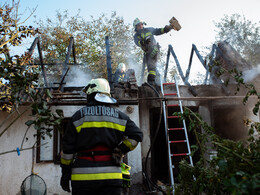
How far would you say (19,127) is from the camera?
6.23 meters

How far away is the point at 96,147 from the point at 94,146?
0.05 metres

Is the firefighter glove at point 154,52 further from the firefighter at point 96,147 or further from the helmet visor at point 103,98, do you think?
the firefighter at point 96,147

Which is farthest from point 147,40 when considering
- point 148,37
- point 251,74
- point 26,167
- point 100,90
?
point 100,90

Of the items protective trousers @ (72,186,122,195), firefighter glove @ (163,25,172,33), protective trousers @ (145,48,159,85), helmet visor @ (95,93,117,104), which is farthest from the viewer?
firefighter glove @ (163,25,172,33)

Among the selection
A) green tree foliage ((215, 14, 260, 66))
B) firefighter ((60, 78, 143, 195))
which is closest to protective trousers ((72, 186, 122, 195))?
firefighter ((60, 78, 143, 195))

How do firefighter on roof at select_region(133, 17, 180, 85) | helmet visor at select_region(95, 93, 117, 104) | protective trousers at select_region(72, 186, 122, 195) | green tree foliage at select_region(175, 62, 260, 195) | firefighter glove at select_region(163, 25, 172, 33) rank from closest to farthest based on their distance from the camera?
1. green tree foliage at select_region(175, 62, 260, 195)
2. protective trousers at select_region(72, 186, 122, 195)
3. helmet visor at select_region(95, 93, 117, 104)
4. firefighter glove at select_region(163, 25, 172, 33)
5. firefighter on roof at select_region(133, 17, 180, 85)

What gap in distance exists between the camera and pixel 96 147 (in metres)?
2.64

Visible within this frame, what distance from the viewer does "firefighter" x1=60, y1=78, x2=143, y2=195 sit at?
100 inches

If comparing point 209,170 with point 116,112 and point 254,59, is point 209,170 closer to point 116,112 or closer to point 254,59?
point 116,112

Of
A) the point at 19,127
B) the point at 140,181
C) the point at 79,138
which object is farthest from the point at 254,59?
the point at 79,138

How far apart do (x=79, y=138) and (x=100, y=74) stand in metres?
13.6

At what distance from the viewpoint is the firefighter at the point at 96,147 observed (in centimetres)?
255

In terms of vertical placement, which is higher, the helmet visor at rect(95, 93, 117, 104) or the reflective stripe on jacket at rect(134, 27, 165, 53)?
the reflective stripe on jacket at rect(134, 27, 165, 53)

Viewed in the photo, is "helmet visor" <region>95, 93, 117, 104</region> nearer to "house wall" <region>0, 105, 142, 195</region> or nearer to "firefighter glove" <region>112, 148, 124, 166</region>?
"firefighter glove" <region>112, 148, 124, 166</region>
